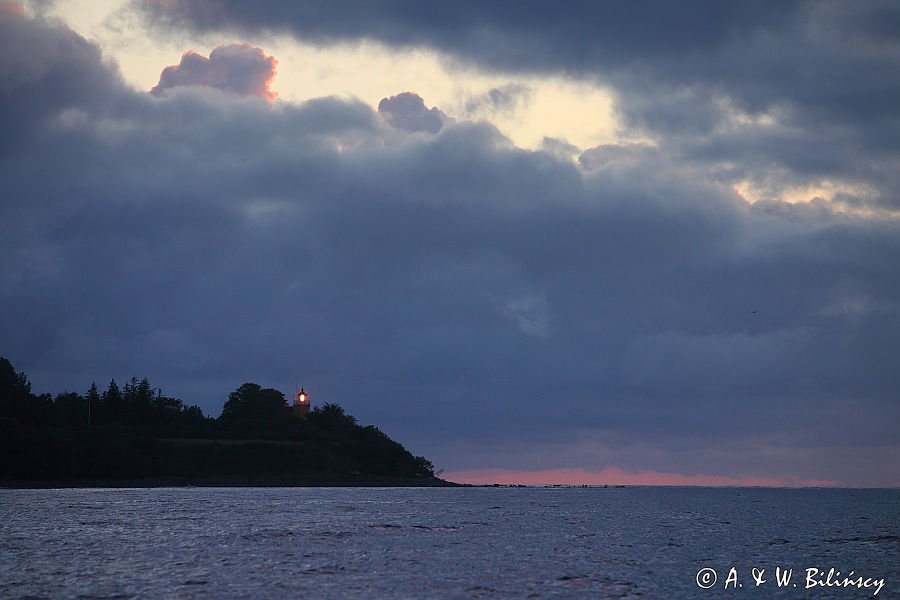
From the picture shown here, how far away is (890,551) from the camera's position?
234ft

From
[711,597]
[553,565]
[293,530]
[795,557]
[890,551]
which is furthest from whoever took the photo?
[293,530]

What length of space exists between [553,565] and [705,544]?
87.2 ft

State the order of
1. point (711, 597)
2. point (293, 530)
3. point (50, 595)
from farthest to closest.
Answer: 1. point (293, 530)
2. point (711, 597)
3. point (50, 595)

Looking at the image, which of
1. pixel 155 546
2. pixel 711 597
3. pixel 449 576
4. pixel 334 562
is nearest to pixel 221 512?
pixel 155 546

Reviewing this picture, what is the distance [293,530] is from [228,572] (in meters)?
37.5

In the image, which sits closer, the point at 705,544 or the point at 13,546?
the point at 13,546

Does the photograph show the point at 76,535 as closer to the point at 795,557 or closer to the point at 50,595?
the point at 50,595

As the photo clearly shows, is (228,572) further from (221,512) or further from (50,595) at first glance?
(221,512)

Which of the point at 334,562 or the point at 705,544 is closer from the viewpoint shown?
the point at 334,562

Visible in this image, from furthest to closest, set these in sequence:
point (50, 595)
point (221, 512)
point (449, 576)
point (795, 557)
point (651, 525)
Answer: point (221, 512) < point (651, 525) < point (795, 557) < point (449, 576) < point (50, 595)

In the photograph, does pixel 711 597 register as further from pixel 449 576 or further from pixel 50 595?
pixel 50 595

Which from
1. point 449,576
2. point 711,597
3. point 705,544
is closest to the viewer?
point 711,597

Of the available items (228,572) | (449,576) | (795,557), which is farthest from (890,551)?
(228,572)

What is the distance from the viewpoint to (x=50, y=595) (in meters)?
42.2
